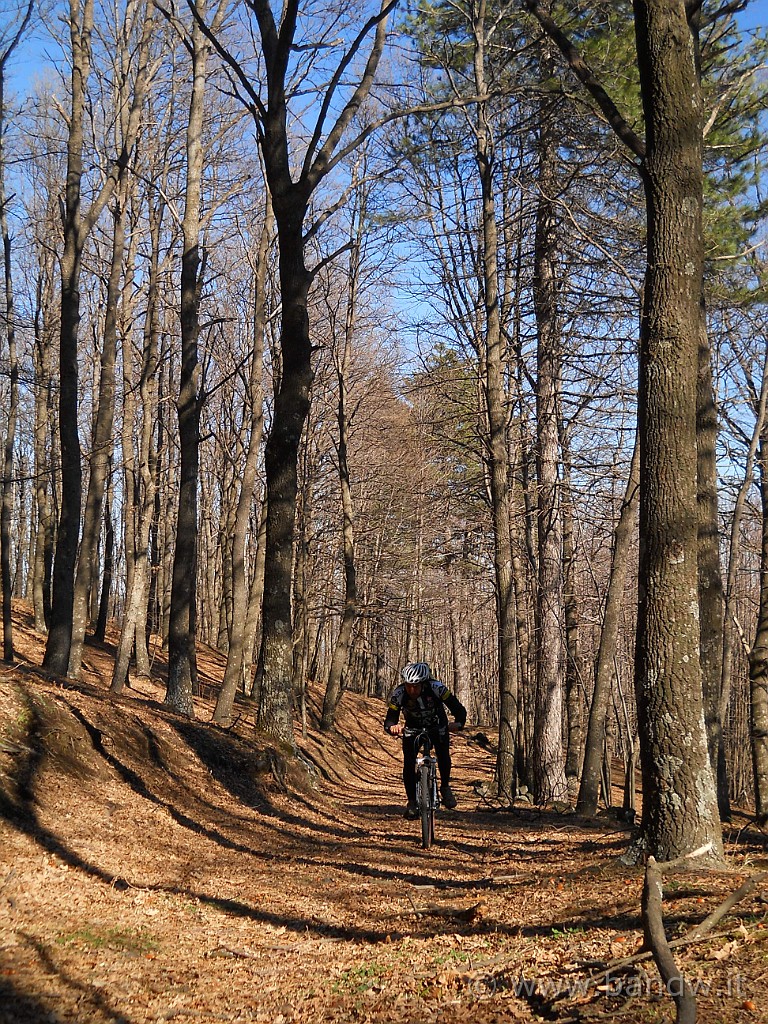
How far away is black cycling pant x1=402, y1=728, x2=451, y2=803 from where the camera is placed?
8.97 metres

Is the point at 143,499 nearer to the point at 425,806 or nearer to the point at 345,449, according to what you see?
the point at 345,449

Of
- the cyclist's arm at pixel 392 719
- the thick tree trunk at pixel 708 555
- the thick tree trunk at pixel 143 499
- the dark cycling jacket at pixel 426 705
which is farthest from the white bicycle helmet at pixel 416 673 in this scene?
the thick tree trunk at pixel 143 499

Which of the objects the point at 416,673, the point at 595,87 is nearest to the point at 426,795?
the point at 416,673

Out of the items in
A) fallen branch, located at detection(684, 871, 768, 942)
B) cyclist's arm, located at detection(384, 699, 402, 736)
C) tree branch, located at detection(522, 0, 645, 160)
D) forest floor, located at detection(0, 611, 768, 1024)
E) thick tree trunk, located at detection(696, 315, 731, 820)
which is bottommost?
forest floor, located at detection(0, 611, 768, 1024)

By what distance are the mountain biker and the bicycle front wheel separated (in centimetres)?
22

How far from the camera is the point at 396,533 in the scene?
34.6m

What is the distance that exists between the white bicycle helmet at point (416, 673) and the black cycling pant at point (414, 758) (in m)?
0.63

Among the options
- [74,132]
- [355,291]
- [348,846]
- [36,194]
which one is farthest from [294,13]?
[36,194]

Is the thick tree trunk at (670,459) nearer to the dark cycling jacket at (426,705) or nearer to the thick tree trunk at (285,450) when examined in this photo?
the dark cycling jacket at (426,705)

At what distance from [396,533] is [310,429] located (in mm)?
10279

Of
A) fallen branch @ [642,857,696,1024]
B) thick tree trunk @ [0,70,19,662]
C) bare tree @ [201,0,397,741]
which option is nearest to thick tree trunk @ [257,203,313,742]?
bare tree @ [201,0,397,741]

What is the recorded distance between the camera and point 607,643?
12.0 metres

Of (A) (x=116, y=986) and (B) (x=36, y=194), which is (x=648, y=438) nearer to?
(A) (x=116, y=986)

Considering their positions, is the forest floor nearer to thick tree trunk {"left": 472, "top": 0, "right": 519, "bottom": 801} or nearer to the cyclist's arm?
the cyclist's arm
